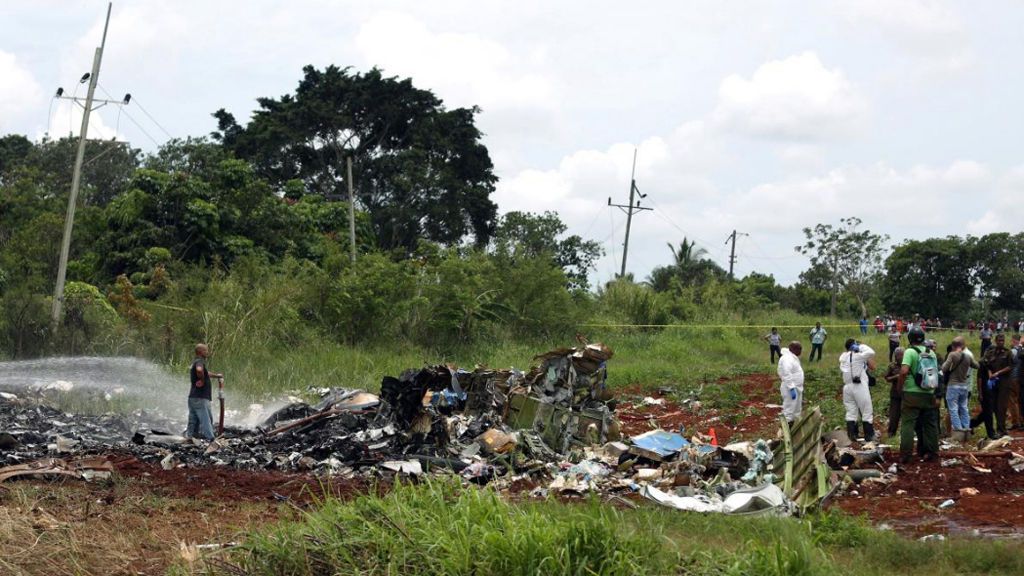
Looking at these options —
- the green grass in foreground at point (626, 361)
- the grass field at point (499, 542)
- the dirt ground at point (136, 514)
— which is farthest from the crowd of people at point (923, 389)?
the dirt ground at point (136, 514)

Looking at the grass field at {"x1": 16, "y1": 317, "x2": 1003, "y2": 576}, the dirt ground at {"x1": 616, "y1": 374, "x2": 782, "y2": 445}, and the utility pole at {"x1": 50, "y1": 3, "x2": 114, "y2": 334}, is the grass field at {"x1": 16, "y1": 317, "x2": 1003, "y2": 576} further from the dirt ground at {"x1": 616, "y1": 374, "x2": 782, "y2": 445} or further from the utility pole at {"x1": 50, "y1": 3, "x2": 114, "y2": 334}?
the utility pole at {"x1": 50, "y1": 3, "x2": 114, "y2": 334}

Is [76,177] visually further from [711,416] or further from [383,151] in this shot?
[383,151]

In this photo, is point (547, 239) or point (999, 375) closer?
point (999, 375)

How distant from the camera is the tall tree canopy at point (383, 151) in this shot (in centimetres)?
4469

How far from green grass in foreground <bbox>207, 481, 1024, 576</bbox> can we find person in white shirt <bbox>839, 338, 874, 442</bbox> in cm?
644

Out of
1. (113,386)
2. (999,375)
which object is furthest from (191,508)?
(999,375)

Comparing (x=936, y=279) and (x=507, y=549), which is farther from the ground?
(x=936, y=279)

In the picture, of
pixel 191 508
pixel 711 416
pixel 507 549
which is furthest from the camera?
pixel 711 416

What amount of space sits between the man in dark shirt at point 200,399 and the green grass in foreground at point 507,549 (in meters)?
7.74

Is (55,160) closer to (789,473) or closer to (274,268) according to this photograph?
(274,268)

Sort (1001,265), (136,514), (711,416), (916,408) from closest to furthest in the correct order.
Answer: (136,514) < (916,408) < (711,416) < (1001,265)

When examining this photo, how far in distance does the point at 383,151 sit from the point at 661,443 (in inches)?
1398

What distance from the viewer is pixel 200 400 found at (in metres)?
14.5

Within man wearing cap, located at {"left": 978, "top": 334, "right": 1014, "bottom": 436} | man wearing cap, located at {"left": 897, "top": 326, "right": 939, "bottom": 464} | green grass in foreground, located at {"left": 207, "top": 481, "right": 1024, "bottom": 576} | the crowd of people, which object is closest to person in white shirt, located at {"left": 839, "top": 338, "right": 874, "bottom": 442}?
the crowd of people
